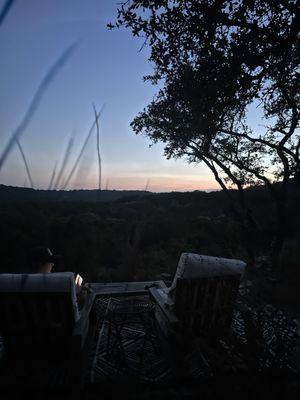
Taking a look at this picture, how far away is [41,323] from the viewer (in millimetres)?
3895

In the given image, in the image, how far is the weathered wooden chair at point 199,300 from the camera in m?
4.04

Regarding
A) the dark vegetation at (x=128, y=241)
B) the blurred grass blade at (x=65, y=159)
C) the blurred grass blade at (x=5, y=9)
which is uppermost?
the blurred grass blade at (x=5, y=9)

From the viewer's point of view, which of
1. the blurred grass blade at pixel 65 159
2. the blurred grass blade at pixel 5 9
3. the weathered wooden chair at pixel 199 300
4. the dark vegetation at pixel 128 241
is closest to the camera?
the blurred grass blade at pixel 5 9

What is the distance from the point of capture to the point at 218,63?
5086 millimetres

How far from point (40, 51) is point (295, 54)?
4421 mm

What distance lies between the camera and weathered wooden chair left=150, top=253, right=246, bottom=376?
13.2ft

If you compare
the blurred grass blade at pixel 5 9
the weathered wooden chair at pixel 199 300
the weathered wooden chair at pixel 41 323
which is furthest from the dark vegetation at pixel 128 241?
the blurred grass blade at pixel 5 9

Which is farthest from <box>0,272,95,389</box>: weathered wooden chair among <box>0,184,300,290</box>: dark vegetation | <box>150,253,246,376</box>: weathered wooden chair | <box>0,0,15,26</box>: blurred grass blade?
<box>0,184,300,290</box>: dark vegetation

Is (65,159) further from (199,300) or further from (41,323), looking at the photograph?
(199,300)

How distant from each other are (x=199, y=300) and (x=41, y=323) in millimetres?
2116

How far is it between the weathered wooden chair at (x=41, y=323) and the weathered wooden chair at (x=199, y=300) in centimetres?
119

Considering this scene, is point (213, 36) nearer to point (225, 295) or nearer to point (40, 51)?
point (40, 51)

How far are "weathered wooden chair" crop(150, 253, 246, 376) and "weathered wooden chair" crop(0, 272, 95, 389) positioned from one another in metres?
1.19

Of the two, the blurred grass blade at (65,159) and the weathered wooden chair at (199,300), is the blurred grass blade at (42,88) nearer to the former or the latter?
the blurred grass blade at (65,159)
